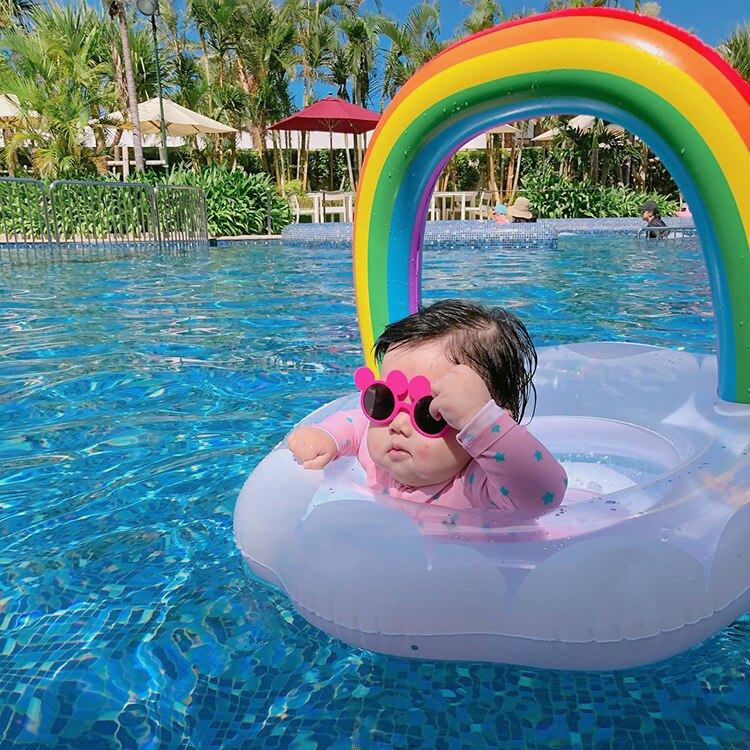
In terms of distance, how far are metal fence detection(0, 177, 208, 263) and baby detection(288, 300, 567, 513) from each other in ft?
33.5

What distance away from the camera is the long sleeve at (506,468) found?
62.1 inches

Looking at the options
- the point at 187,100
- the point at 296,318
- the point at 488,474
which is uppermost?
the point at 187,100

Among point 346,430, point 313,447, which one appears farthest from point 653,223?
point 313,447

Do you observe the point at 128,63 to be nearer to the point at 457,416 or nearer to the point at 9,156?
the point at 9,156

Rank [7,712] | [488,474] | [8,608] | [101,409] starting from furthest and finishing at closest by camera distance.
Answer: [101,409] → [8,608] → [488,474] → [7,712]

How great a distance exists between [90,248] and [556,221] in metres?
10.2

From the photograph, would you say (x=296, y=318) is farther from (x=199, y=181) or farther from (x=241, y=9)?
(x=241, y=9)

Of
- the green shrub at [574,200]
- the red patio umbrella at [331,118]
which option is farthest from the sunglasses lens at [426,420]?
the green shrub at [574,200]

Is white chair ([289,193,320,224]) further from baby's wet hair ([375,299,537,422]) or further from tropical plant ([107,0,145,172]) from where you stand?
baby's wet hair ([375,299,537,422])

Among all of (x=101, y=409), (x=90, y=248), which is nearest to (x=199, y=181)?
(x=90, y=248)

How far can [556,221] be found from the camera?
17.6m

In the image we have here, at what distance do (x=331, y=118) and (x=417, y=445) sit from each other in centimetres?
1629

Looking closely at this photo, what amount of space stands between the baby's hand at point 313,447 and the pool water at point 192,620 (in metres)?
0.33

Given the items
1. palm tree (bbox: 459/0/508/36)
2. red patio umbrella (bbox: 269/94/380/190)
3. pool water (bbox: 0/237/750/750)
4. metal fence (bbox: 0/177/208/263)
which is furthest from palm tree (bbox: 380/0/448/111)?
pool water (bbox: 0/237/750/750)
